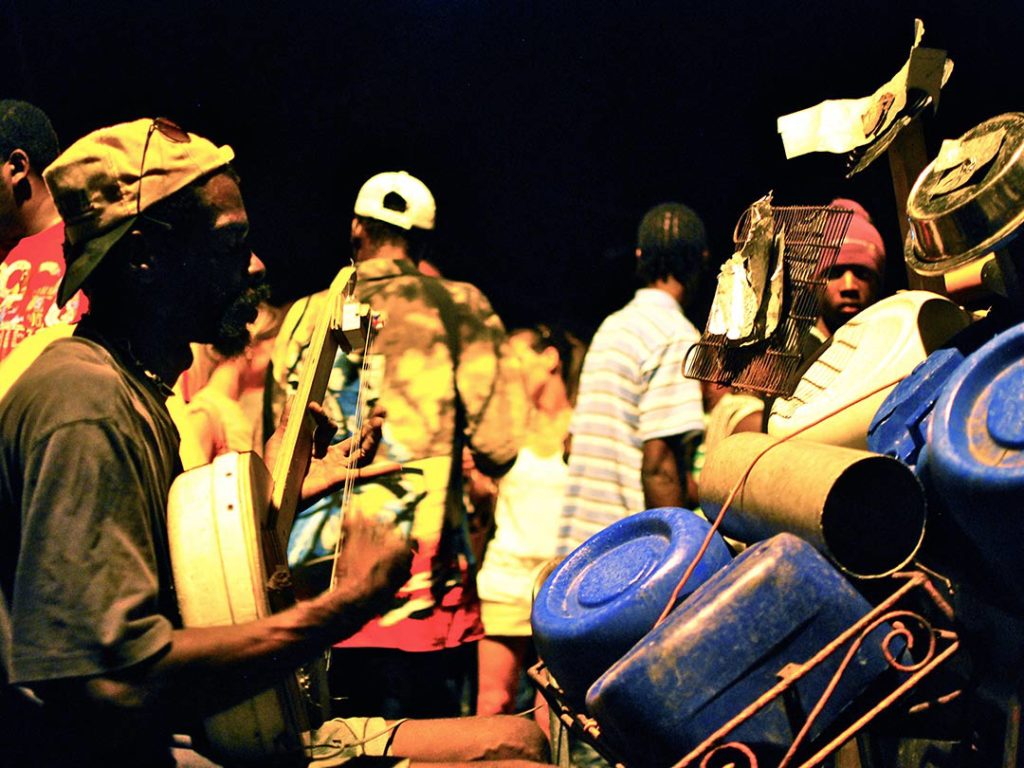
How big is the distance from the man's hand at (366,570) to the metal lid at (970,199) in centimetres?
119

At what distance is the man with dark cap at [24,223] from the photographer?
3689mm

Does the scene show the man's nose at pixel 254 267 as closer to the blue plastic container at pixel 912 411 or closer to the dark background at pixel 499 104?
the blue plastic container at pixel 912 411

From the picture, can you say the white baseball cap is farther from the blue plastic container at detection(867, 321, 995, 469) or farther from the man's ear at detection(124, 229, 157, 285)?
the blue plastic container at detection(867, 321, 995, 469)

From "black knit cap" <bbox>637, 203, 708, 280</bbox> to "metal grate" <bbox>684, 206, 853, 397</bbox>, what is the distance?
161 centimetres

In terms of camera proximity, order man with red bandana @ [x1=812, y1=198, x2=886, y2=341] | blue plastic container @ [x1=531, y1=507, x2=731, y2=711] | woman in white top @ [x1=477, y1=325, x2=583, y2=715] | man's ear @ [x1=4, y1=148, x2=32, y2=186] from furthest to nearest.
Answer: woman in white top @ [x1=477, y1=325, x2=583, y2=715]
man with red bandana @ [x1=812, y1=198, x2=886, y2=341]
man's ear @ [x1=4, y1=148, x2=32, y2=186]
blue plastic container @ [x1=531, y1=507, x2=731, y2=711]

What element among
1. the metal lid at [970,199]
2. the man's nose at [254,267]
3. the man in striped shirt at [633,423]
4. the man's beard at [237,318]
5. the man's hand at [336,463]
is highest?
the metal lid at [970,199]

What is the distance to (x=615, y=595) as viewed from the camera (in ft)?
7.97

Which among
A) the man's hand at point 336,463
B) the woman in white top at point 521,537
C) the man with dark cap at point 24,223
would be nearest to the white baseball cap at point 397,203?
the woman in white top at point 521,537

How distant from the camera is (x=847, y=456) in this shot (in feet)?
7.46

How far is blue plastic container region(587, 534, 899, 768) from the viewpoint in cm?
208

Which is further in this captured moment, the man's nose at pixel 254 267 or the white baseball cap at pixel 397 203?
the white baseball cap at pixel 397 203

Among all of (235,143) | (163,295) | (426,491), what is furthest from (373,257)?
(163,295)

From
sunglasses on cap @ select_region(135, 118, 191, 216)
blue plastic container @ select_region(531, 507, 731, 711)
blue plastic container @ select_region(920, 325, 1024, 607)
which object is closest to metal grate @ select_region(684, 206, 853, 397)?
blue plastic container @ select_region(531, 507, 731, 711)

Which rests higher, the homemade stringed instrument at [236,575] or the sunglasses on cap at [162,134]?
the sunglasses on cap at [162,134]
